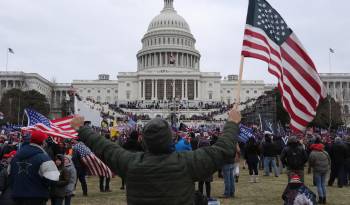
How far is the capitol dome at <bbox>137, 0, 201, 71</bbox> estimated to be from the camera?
372ft

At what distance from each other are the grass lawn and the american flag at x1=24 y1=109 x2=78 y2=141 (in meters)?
2.01

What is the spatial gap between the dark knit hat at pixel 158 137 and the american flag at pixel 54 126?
258 inches

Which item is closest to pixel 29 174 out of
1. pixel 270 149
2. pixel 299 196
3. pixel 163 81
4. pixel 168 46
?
pixel 299 196

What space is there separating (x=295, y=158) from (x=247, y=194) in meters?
2.83

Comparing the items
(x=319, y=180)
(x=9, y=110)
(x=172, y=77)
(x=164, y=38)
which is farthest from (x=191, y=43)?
(x=319, y=180)

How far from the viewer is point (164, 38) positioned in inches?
4614

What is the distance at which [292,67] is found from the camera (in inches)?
287

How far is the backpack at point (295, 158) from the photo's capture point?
11031mm

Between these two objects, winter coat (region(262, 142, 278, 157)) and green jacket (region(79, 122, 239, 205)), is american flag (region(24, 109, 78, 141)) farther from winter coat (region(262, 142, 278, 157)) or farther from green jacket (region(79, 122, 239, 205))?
winter coat (region(262, 142, 278, 157))

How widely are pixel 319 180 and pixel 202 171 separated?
30.3 ft

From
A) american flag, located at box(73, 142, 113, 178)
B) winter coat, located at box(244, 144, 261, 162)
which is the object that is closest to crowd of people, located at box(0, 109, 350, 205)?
winter coat, located at box(244, 144, 261, 162)

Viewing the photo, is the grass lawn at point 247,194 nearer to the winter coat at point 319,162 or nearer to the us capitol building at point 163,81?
the winter coat at point 319,162

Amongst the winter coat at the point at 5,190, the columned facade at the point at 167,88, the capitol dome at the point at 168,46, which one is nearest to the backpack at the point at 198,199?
the winter coat at the point at 5,190

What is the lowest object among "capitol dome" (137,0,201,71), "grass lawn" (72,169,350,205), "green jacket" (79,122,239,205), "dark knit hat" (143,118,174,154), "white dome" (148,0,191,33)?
"grass lawn" (72,169,350,205)
